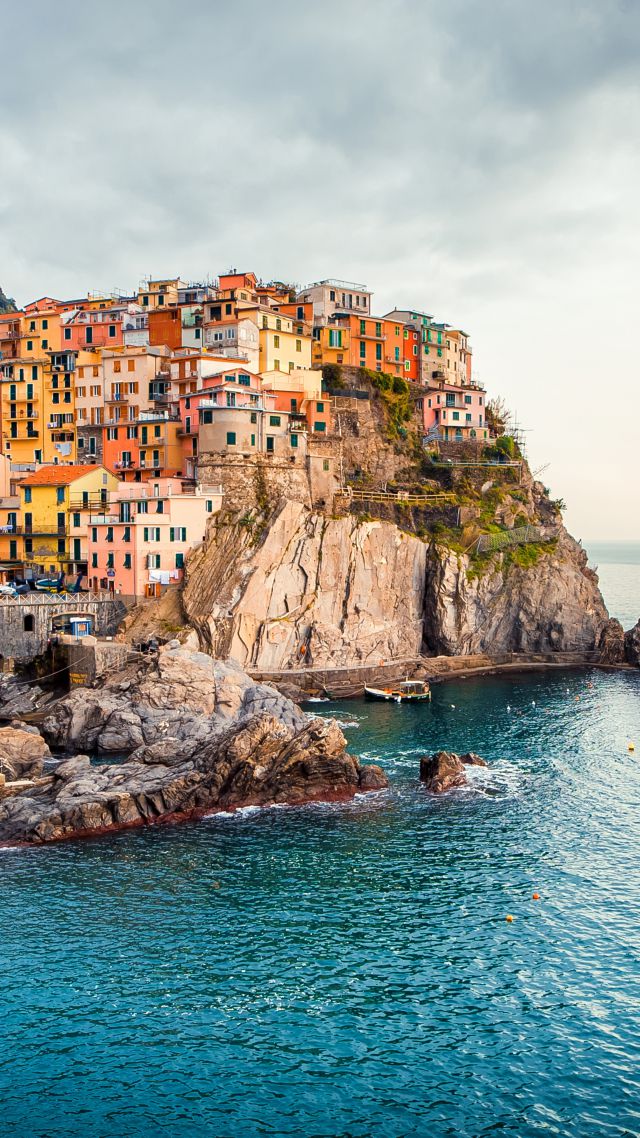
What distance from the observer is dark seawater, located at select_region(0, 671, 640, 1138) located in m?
29.0

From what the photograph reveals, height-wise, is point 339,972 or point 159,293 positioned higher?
point 159,293

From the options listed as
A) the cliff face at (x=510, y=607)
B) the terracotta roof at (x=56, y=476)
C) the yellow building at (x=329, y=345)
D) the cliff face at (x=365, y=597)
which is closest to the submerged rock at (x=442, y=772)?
the cliff face at (x=365, y=597)

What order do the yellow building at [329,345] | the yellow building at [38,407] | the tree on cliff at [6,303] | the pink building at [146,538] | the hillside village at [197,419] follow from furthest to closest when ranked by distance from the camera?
the tree on cliff at [6,303] → the yellow building at [329,345] → the yellow building at [38,407] → the hillside village at [197,419] → the pink building at [146,538]

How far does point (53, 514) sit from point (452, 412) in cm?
4582

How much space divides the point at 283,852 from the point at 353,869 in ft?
12.3

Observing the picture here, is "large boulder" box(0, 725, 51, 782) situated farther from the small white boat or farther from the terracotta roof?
the terracotta roof

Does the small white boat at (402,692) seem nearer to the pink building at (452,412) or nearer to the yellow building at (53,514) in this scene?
the yellow building at (53,514)

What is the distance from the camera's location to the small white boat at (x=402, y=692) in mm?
79688

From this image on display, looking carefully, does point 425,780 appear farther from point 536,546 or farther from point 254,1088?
point 536,546

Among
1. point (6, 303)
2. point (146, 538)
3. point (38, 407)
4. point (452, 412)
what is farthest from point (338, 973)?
point (6, 303)

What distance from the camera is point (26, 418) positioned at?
10206cm

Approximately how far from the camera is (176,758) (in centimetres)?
5678

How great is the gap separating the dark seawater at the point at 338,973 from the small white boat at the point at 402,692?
23410 millimetres

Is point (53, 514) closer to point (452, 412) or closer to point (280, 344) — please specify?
point (280, 344)
